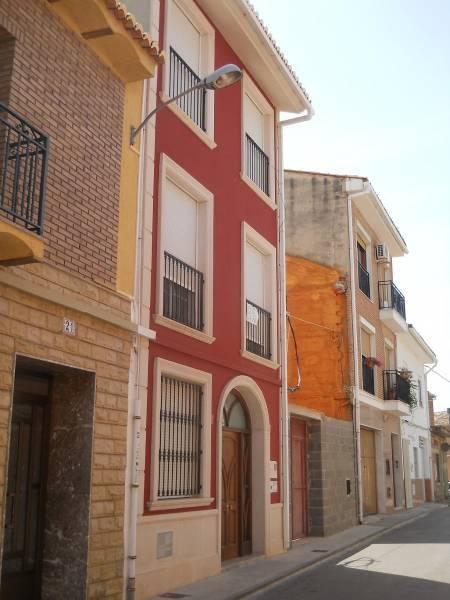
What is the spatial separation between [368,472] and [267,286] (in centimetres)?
1041

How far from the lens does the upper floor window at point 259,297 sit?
1283 cm

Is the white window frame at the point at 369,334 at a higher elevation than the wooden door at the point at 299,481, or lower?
higher

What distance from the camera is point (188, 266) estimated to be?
10766mm

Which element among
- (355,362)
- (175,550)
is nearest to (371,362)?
(355,362)

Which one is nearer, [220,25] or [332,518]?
[220,25]

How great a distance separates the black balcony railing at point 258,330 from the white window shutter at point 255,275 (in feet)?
0.74

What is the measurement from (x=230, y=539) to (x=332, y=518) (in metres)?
5.48

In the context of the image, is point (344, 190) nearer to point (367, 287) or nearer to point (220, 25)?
point (367, 287)

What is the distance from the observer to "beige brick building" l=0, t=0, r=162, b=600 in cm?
709

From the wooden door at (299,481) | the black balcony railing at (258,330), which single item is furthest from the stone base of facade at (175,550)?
the wooden door at (299,481)

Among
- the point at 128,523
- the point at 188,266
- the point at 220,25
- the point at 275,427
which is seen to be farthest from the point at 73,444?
the point at 220,25

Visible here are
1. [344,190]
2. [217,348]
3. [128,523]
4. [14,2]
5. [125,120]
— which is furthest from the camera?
[344,190]

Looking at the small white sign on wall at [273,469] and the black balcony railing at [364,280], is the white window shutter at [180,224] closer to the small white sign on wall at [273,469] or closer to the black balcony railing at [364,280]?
the small white sign on wall at [273,469]

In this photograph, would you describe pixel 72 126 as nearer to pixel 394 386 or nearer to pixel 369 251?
Result: pixel 369 251
